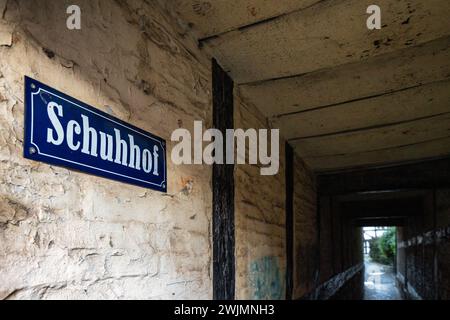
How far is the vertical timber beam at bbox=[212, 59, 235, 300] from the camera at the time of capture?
6.67ft

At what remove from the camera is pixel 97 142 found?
46.6 inches

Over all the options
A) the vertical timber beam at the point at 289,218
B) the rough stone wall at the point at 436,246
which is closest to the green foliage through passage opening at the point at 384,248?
the rough stone wall at the point at 436,246

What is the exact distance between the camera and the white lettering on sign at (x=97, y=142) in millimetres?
1051

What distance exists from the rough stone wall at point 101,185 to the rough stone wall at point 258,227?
540mm

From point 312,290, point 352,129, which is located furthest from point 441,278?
point 352,129

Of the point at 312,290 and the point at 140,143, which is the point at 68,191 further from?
the point at 312,290

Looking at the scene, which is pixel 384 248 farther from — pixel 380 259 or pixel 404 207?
pixel 404 207

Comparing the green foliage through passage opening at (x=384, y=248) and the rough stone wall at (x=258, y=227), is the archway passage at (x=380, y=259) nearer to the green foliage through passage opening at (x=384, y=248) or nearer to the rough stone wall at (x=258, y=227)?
the green foliage through passage opening at (x=384, y=248)

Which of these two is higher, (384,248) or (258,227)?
(258,227)

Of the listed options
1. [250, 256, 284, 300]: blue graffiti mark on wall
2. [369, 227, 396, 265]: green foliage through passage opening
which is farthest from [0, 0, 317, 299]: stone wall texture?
[369, 227, 396, 265]: green foliage through passage opening

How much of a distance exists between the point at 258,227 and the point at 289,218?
1.00 m

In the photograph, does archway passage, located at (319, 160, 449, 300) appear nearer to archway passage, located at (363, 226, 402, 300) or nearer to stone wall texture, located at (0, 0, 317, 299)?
stone wall texture, located at (0, 0, 317, 299)

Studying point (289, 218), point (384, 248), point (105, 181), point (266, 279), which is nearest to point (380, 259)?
point (384, 248)
